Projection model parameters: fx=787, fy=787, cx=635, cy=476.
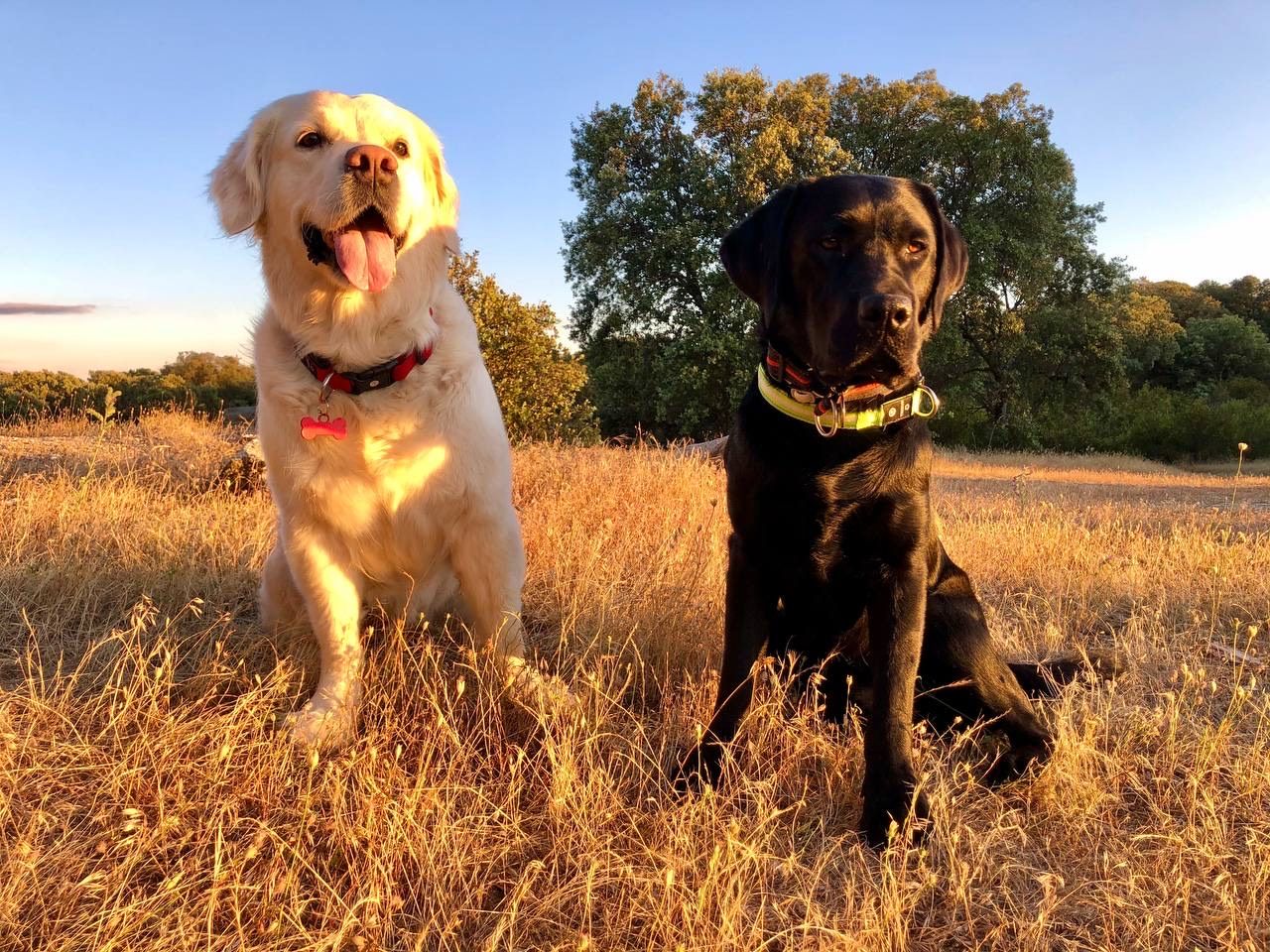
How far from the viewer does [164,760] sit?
1.88 meters

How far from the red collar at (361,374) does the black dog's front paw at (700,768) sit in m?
1.38

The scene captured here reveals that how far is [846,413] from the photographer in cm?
205

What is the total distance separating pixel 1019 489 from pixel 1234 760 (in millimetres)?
7160

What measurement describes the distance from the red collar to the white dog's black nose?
1.64 ft

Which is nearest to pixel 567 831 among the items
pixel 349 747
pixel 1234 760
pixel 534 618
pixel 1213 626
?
pixel 349 747

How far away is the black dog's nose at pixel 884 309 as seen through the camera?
6.17ft

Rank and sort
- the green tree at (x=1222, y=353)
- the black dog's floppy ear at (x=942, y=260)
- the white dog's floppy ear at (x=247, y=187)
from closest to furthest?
1. the black dog's floppy ear at (x=942, y=260)
2. the white dog's floppy ear at (x=247, y=187)
3. the green tree at (x=1222, y=353)

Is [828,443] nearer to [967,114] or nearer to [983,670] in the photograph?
[983,670]

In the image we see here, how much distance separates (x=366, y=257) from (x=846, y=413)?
4.66 ft

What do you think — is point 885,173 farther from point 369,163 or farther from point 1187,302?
point 1187,302

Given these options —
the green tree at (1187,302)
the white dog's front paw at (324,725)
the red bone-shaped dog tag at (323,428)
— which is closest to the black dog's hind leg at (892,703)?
the white dog's front paw at (324,725)

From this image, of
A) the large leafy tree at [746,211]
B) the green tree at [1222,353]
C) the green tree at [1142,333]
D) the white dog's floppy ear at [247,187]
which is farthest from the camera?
the green tree at [1222,353]

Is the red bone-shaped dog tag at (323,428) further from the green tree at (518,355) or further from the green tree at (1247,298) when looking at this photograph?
the green tree at (1247,298)

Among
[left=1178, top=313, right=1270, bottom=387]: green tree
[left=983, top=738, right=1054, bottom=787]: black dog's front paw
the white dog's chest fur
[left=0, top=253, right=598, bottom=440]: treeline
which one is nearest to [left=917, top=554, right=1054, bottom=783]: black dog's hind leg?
[left=983, top=738, right=1054, bottom=787]: black dog's front paw
